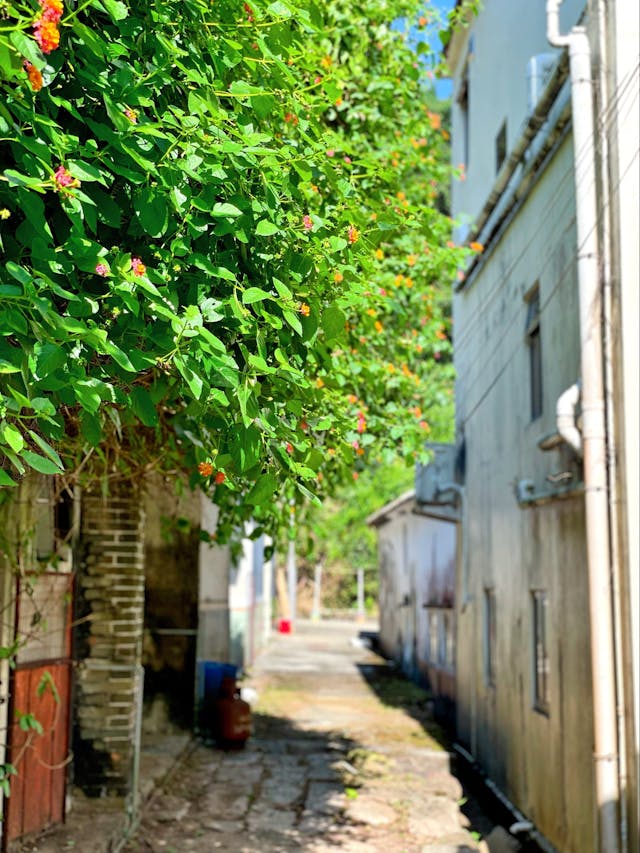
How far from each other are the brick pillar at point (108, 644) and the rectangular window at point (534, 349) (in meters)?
3.86

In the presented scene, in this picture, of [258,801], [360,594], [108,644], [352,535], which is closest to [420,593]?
[258,801]

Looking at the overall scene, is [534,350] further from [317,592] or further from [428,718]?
[317,592]

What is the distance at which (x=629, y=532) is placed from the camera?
654 centimetres

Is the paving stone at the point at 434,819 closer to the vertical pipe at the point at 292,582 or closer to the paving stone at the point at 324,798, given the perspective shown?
the paving stone at the point at 324,798

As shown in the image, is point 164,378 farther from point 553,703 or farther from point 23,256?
point 553,703

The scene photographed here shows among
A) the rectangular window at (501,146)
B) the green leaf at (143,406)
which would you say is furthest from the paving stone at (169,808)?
the rectangular window at (501,146)

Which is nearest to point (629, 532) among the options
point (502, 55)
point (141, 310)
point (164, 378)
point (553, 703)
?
point (553, 703)

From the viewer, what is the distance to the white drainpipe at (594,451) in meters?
6.46

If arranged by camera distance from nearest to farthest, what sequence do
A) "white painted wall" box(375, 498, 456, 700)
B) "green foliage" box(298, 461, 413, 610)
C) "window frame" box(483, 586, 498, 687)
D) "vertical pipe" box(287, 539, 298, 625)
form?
1. "window frame" box(483, 586, 498, 687)
2. "white painted wall" box(375, 498, 456, 700)
3. "green foliage" box(298, 461, 413, 610)
4. "vertical pipe" box(287, 539, 298, 625)

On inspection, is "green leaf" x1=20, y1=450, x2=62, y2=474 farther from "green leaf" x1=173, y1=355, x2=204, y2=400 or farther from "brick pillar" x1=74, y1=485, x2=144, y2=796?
"brick pillar" x1=74, y1=485, x2=144, y2=796

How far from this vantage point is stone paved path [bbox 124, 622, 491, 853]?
8508 millimetres

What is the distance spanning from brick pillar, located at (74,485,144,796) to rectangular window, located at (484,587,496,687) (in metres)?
4.67

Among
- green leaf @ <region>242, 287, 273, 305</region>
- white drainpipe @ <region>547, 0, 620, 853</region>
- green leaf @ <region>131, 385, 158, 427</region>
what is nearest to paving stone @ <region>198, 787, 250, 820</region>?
white drainpipe @ <region>547, 0, 620, 853</region>

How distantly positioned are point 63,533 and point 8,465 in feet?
13.8
